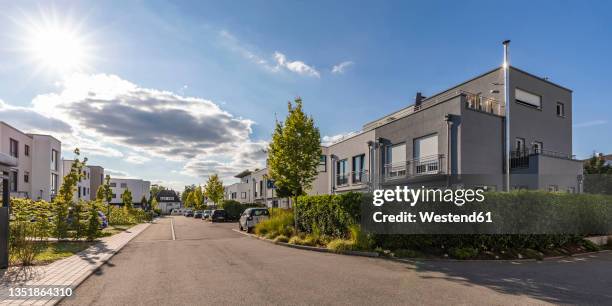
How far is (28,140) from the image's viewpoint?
42125mm

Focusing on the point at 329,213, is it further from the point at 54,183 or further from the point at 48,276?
the point at 54,183

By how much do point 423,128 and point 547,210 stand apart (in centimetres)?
844

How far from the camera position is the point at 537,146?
2269cm

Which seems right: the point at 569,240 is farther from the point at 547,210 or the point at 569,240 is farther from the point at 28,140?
the point at 28,140

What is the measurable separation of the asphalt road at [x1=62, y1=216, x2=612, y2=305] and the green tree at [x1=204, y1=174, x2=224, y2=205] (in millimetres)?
56079

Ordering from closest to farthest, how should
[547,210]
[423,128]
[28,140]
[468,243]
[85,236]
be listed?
[468,243] < [547,210] < [85,236] < [423,128] < [28,140]

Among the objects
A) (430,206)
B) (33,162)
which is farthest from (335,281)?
(33,162)

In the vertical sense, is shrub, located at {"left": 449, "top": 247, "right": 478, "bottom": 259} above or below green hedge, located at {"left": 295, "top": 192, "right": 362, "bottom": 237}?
below

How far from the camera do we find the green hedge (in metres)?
14.8

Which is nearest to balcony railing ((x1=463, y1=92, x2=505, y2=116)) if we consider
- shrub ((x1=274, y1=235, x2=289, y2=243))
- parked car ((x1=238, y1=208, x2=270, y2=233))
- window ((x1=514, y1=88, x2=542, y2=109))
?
window ((x1=514, y1=88, x2=542, y2=109))

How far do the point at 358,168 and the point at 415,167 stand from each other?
6609 mm

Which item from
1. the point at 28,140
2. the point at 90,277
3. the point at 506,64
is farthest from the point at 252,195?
the point at 90,277

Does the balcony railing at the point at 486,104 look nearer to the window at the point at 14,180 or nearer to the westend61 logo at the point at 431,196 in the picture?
the westend61 logo at the point at 431,196

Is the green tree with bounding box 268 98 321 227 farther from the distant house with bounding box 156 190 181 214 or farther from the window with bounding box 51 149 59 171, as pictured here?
the distant house with bounding box 156 190 181 214
